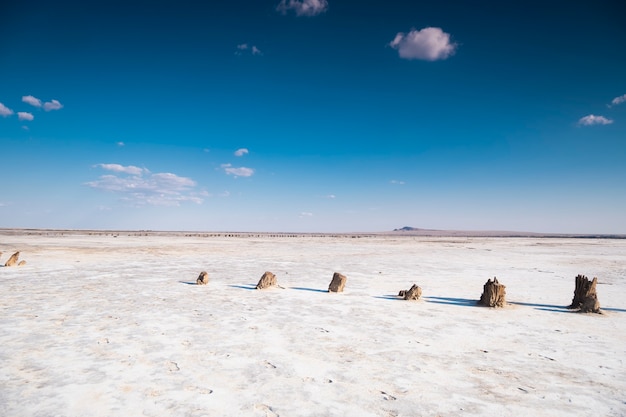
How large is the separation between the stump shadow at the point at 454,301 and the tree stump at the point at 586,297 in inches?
87.4

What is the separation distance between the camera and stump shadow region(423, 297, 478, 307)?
890 centimetres

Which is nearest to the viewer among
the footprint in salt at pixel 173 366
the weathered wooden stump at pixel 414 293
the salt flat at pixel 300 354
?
the salt flat at pixel 300 354

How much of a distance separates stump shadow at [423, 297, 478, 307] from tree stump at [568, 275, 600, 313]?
7.28ft

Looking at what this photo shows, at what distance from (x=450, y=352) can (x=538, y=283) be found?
933cm

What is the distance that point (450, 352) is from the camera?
540cm

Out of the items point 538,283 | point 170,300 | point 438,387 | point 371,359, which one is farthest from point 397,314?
point 538,283

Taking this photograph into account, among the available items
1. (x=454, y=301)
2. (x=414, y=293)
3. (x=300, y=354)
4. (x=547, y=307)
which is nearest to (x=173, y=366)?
(x=300, y=354)

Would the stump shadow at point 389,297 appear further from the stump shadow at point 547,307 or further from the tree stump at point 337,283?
the stump shadow at point 547,307

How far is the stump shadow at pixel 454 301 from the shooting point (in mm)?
8898

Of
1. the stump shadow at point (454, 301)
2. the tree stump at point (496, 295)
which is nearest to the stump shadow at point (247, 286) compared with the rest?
the stump shadow at point (454, 301)

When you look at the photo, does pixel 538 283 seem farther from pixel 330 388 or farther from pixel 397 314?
pixel 330 388

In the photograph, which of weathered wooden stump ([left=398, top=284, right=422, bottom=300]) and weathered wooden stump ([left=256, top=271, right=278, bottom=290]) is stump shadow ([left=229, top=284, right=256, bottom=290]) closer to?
weathered wooden stump ([left=256, top=271, right=278, bottom=290])

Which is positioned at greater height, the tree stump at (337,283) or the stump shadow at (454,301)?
the tree stump at (337,283)

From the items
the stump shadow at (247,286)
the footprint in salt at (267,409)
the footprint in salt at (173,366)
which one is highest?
the stump shadow at (247,286)
